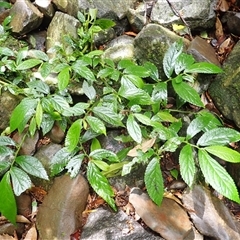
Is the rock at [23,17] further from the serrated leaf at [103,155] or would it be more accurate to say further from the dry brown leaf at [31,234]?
the dry brown leaf at [31,234]

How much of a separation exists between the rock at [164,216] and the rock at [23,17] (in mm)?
1462

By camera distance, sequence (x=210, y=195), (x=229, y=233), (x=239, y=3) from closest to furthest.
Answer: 1. (x=229, y=233)
2. (x=210, y=195)
3. (x=239, y=3)

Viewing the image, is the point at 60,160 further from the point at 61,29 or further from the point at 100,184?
the point at 61,29

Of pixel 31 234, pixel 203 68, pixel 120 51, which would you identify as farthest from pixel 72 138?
pixel 203 68

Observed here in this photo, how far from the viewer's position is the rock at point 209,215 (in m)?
1.98

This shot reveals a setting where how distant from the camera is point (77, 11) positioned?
8.38 ft

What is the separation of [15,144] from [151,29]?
1173 mm

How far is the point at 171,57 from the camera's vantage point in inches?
86.3

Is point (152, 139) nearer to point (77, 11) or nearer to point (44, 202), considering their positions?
point (44, 202)

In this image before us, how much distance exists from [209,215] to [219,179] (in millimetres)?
→ 384

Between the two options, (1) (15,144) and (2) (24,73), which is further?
(2) (24,73)

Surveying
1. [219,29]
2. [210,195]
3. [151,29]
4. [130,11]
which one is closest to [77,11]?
[130,11]

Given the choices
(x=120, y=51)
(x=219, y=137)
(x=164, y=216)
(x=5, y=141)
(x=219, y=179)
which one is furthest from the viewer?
(x=120, y=51)

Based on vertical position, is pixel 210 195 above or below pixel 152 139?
below
